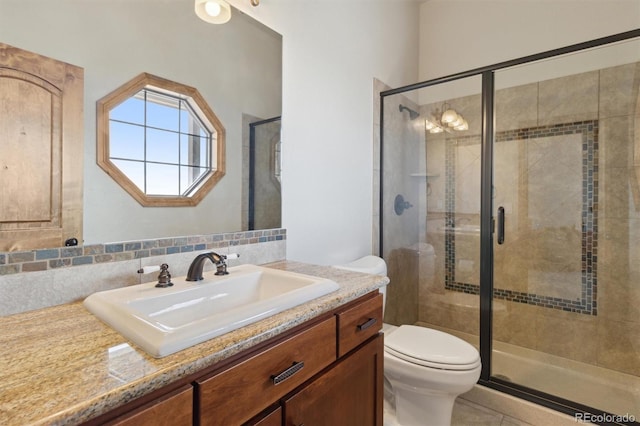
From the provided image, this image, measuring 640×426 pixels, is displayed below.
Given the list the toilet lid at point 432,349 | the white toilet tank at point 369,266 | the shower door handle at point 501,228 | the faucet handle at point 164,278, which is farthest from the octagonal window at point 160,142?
the shower door handle at point 501,228

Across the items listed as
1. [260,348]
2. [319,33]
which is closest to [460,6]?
[319,33]

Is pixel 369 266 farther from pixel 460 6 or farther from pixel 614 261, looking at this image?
pixel 460 6

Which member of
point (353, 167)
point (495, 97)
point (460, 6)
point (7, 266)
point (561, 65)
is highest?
point (460, 6)

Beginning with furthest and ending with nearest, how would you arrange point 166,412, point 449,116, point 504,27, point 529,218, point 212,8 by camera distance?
1. point 504,27
2. point 449,116
3. point 529,218
4. point 212,8
5. point 166,412

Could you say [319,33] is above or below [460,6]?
below

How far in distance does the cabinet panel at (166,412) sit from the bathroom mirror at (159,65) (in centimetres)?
60

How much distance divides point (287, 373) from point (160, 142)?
2.77 feet

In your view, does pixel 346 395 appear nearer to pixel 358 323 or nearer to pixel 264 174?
pixel 358 323

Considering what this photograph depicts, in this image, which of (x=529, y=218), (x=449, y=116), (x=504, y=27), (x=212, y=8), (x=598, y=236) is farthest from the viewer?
(x=504, y=27)

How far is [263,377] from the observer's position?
0.68 meters

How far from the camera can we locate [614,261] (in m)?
1.97

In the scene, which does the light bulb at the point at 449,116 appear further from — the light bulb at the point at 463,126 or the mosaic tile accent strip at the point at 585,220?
the mosaic tile accent strip at the point at 585,220

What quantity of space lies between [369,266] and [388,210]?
0.67 m

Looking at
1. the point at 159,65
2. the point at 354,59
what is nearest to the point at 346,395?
the point at 159,65
